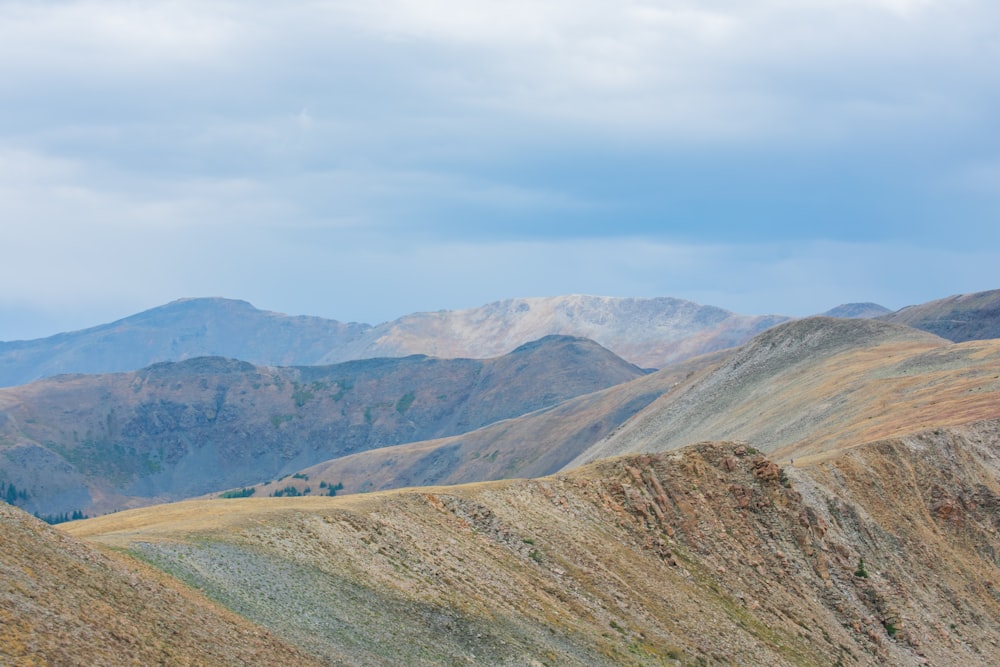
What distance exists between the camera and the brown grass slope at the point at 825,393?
8475cm

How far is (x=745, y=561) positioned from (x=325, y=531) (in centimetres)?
2452

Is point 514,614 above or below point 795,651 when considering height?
above

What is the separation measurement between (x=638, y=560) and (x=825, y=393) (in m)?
62.5

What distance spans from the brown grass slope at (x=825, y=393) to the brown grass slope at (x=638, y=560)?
10.7m

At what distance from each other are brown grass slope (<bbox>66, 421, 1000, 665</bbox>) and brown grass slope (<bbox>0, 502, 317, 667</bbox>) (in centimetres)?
223

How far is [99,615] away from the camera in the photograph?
25.6 meters

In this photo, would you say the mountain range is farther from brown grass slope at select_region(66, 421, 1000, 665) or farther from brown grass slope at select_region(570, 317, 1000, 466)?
brown grass slope at select_region(570, 317, 1000, 466)

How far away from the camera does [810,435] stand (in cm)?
9344

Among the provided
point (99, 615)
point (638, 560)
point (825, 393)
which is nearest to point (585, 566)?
point (638, 560)

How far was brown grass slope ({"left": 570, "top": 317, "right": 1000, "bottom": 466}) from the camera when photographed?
84.8 metres

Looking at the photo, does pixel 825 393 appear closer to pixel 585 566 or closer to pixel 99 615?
pixel 585 566

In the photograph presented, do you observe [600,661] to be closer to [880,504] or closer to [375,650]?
[375,650]

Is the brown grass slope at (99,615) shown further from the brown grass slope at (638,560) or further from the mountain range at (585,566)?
the brown grass slope at (638,560)

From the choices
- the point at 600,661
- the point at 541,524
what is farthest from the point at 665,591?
the point at 600,661
